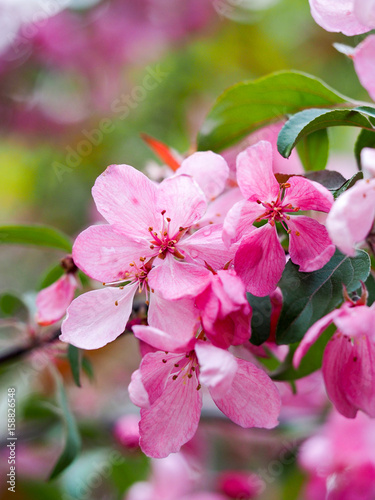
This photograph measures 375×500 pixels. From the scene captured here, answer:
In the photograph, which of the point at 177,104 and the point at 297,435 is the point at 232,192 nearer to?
the point at 297,435

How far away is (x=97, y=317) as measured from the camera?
654 millimetres

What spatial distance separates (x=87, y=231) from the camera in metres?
0.65

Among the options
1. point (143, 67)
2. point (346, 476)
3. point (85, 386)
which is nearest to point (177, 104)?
point (143, 67)

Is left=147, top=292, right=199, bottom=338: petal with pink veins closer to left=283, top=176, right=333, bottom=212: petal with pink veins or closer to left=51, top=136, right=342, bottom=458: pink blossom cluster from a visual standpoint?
left=51, top=136, right=342, bottom=458: pink blossom cluster

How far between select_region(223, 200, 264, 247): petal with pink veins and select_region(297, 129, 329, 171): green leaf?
9.3 inches

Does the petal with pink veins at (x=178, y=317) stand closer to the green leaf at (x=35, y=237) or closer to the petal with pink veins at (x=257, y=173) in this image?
the petal with pink veins at (x=257, y=173)

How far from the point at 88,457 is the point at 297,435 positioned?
597 millimetres

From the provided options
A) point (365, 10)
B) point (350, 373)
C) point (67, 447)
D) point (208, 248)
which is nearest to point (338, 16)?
point (365, 10)

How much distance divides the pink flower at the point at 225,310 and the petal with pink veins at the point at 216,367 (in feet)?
0.06

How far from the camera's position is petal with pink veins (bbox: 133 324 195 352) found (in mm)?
549

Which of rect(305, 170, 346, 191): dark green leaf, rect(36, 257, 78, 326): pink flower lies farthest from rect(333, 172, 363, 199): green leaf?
rect(36, 257, 78, 326): pink flower

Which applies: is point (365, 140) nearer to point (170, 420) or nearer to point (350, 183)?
point (350, 183)

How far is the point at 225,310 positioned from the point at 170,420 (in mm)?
170

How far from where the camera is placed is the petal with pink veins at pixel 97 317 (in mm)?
633
